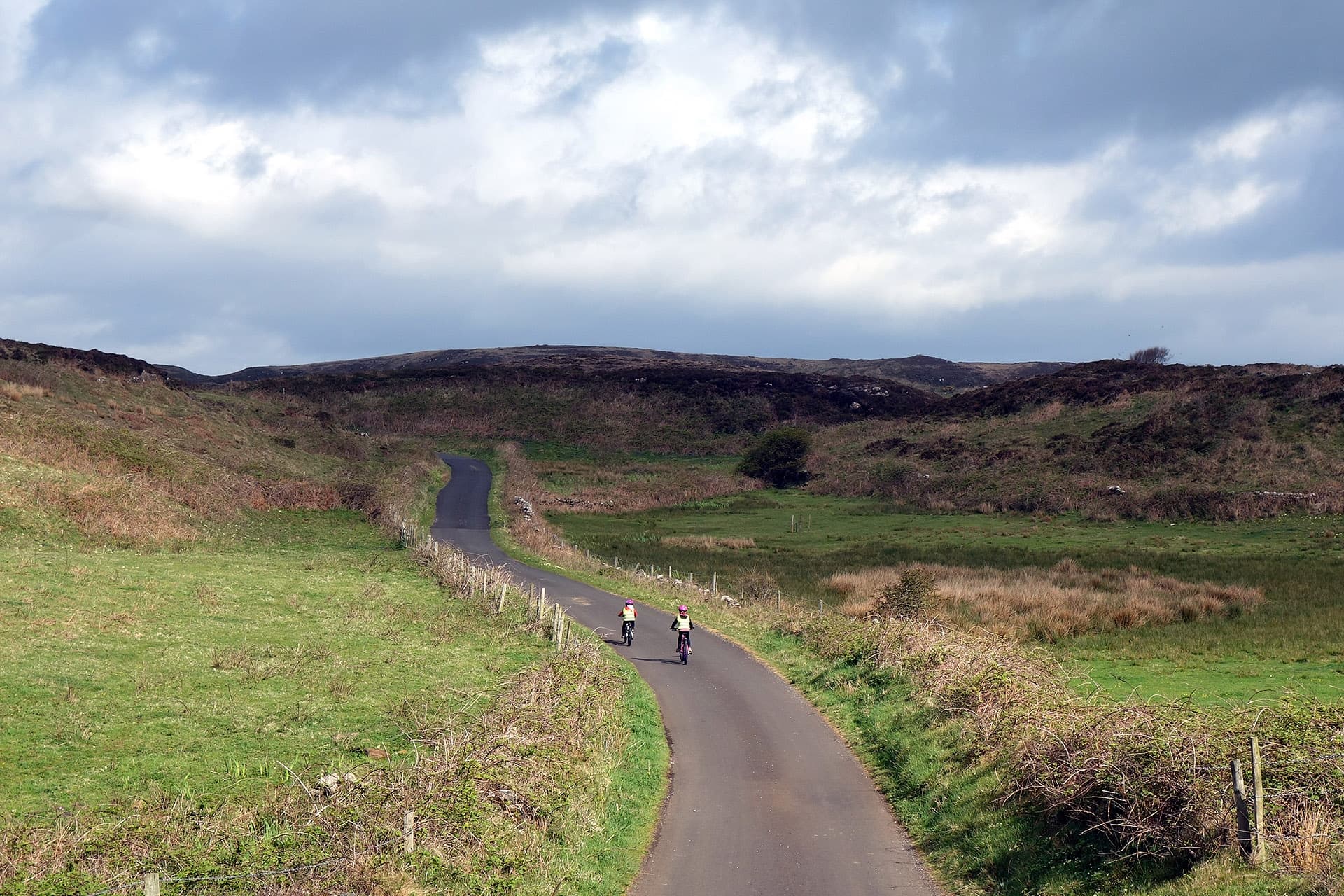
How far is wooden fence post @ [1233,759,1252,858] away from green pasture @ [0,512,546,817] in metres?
12.7

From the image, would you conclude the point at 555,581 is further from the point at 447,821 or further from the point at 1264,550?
the point at 1264,550

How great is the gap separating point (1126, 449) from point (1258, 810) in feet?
270

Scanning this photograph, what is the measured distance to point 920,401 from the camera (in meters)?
154

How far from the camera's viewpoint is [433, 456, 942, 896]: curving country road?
42.8 feet

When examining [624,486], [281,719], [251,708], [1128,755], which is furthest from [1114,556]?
[624,486]

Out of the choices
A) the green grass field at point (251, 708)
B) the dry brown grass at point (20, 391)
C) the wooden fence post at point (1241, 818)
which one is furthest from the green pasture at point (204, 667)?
the dry brown grass at point (20, 391)

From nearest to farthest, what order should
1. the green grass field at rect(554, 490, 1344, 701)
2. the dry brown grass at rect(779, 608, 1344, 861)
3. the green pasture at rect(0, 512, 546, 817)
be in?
the dry brown grass at rect(779, 608, 1344, 861) < the green pasture at rect(0, 512, 546, 817) < the green grass field at rect(554, 490, 1344, 701)

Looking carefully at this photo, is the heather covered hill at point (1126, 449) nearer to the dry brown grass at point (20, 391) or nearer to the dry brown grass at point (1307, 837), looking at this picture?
the dry brown grass at point (1307, 837)

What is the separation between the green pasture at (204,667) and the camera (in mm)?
15523

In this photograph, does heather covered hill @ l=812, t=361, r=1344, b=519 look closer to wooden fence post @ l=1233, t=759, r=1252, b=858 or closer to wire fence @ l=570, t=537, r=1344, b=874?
wire fence @ l=570, t=537, r=1344, b=874

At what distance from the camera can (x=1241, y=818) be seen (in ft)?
35.1

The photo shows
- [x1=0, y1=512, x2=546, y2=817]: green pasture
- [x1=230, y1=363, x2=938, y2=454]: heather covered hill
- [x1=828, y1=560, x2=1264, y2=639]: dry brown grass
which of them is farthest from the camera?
[x1=230, y1=363, x2=938, y2=454]: heather covered hill

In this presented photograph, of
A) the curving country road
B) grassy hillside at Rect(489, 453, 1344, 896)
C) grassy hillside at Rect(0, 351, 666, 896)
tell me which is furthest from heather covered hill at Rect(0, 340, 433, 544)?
the curving country road

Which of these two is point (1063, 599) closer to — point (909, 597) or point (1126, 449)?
point (909, 597)
